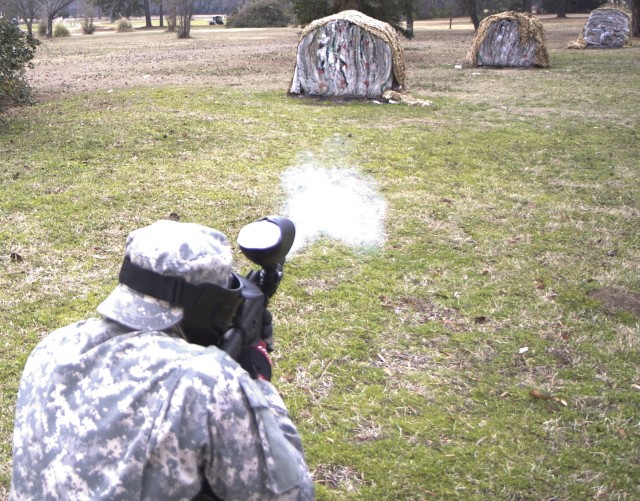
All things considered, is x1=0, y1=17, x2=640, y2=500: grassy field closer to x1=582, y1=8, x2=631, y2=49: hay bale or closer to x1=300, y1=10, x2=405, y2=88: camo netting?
x1=300, y1=10, x2=405, y2=88: camo netting

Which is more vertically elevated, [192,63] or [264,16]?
[264,16]

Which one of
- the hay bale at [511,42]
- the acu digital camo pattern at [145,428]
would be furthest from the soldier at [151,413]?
the hay bale at [511,42]

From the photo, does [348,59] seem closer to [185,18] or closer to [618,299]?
[618,299]

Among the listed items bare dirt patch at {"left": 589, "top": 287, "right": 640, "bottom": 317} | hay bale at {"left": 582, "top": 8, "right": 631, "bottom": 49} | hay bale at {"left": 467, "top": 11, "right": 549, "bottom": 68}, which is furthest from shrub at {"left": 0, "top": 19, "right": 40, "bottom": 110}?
hay bale at {"left": 582, "top": 8, "right": 631, "bottom": 49}

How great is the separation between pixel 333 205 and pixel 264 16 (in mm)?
40899

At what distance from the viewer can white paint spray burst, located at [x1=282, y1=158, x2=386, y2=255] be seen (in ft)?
20.2

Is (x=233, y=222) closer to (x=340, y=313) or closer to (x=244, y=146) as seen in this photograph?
(x=340, y=313)

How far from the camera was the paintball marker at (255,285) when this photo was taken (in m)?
2.08

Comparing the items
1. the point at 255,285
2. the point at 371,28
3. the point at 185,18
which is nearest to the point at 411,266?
the point at 255,285

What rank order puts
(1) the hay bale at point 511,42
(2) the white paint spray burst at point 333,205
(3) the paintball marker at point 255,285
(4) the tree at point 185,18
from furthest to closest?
(4) the tree at point 185,18
(1) the hay bale at point 511,42
(2) the white paint spray burst at point 333,205
(3) the paintball marker at point 255,285

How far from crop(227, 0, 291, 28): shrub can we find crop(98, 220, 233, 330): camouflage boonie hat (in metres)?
44.7

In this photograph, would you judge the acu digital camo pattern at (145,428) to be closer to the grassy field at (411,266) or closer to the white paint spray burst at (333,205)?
the grassy field at (411,266)

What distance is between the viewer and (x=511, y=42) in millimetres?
17891

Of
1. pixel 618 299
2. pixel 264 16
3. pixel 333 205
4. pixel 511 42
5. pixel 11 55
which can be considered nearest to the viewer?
pixel 618 299
